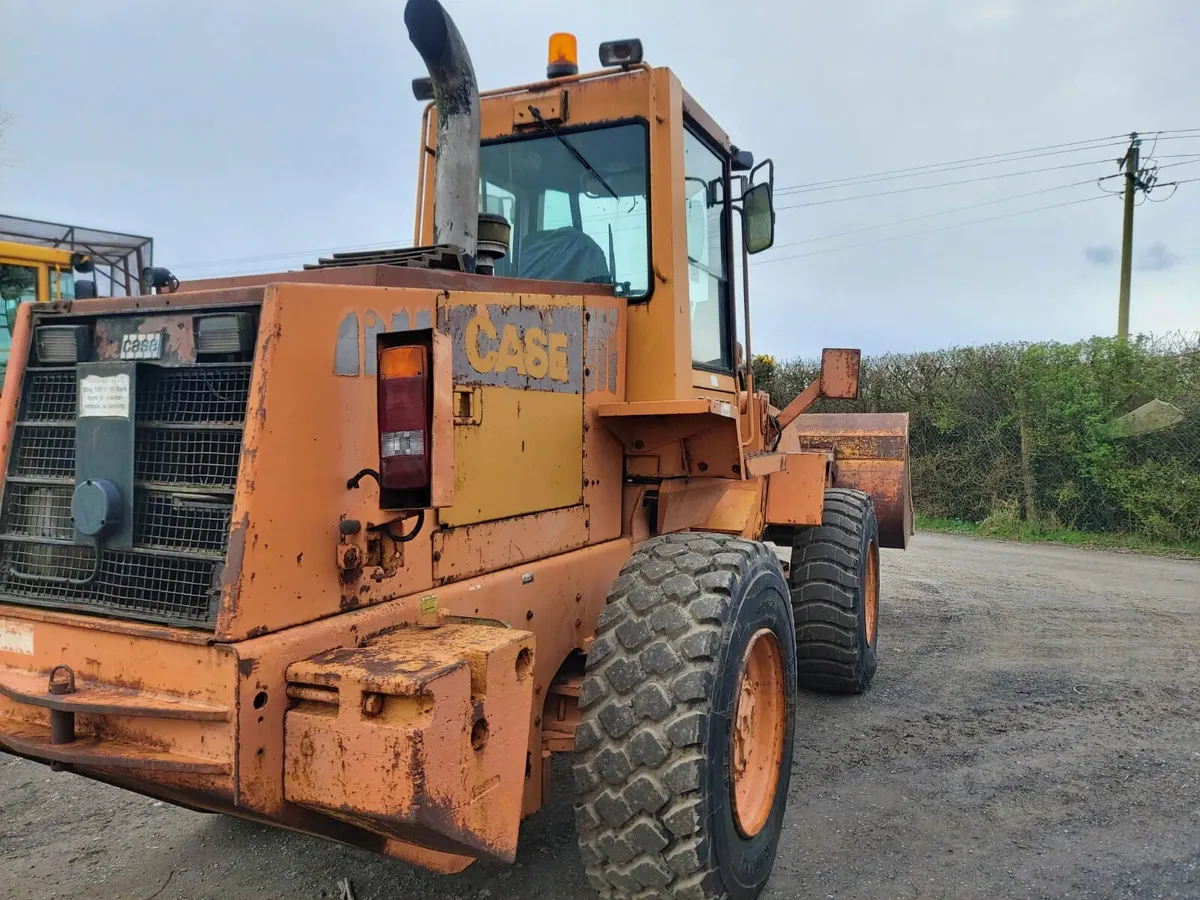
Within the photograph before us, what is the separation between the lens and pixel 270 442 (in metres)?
1.95

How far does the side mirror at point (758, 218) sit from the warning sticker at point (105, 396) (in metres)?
2.92

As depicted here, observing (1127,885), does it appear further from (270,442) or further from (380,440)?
(270,442)

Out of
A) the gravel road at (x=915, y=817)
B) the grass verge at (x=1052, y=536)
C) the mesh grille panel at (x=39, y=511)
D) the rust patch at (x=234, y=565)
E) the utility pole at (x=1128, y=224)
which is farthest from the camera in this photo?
the utility pole at (x=1128, y=224)

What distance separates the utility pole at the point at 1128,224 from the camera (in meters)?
17.2

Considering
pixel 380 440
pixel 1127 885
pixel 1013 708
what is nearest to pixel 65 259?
pixel 380 440

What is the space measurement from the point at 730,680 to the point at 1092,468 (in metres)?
10.4

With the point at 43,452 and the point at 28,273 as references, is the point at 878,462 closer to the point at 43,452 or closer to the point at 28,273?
the point at 43,452

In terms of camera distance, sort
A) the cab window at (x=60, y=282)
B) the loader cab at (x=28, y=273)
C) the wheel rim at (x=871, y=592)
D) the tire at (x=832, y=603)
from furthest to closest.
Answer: the cab window at (x=60, y=282)
the loader cab at (x=28, y=273)
the wheel rim at (x=871, y=592)
the tire at (x=832, y=603)

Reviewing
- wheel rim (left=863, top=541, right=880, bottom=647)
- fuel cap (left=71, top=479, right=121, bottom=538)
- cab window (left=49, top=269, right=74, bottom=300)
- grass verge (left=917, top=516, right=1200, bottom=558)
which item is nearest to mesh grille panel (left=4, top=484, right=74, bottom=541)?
fuel cap (left=71, top=479, right=121, bottom=538)

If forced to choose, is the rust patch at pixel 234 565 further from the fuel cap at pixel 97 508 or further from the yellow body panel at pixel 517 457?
the yellow body panel at pixel 517 457

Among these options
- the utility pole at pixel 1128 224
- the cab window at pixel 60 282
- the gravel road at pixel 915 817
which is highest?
the utility pole at pixel 1128 224

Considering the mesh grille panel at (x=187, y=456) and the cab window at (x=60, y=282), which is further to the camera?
the cab window at (x=60, y=282)

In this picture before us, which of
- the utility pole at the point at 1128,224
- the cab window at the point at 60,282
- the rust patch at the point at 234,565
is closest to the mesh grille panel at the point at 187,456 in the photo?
the rust patch at the point at 234,565

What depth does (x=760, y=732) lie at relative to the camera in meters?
3.11
